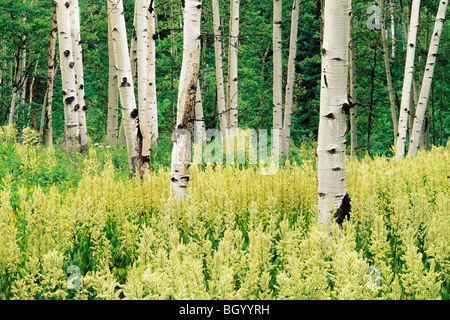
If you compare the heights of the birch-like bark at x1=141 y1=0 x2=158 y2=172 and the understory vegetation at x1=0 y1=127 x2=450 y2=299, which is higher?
the birch-like bark at x1=141 y1=0 x2=158 y2=172

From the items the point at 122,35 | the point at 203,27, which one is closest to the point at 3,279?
the point at 122,35

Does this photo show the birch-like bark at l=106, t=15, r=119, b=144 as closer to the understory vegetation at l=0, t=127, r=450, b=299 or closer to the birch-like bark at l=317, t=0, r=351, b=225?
the understory vegetation at l=0, t=127, r=450, b=299

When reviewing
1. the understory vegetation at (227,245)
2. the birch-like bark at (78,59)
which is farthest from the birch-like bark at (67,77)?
the understory vegetation at (227,245)

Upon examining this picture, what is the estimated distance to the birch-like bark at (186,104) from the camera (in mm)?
4527

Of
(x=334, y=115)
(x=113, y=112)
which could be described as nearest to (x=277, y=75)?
(x=113, y=112)

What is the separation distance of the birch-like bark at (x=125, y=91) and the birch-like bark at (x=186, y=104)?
2215 millimetres

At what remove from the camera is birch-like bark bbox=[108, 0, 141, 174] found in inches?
262

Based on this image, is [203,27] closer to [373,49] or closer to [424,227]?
[373,49]

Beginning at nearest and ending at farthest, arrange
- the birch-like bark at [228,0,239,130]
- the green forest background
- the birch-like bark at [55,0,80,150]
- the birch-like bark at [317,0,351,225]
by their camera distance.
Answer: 1. the birch-like bark at [317,0,351,225]
2. the birch-like bark at [55,0,80,150]
3. the birch-like bark at [228,0,239,130]
4. the green forest background

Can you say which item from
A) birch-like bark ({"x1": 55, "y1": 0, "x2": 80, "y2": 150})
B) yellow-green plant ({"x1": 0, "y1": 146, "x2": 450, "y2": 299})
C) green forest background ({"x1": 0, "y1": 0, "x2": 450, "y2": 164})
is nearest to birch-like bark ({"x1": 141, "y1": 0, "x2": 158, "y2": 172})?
yellow-green plant ({"x1": 0, "y1": 146, "x2": 450, "y2": 299})

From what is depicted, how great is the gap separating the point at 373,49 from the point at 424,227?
1906 cm

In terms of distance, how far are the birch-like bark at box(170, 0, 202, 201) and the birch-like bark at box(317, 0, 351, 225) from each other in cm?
152

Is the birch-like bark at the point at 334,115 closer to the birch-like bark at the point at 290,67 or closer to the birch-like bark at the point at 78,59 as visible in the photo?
the birch-like bark at the point at 78,59
